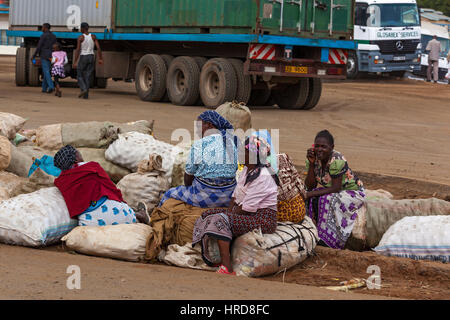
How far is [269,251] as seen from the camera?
5703 mm

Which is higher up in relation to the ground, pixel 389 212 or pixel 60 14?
pixel 60 14

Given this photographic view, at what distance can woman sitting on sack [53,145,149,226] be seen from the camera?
20.4 feet

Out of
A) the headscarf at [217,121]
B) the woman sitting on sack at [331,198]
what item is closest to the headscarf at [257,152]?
the headscarf at [217,121]

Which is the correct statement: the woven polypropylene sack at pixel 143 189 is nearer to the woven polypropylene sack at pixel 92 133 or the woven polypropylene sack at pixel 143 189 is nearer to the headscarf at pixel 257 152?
the woven polypropylene sack at pixel 92 133

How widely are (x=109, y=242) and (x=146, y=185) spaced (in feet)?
4.31

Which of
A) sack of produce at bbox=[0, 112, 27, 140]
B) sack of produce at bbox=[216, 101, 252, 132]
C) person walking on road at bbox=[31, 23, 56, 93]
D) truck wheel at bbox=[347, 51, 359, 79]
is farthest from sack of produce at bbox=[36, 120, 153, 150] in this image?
truck wheel at bbox=[347, 51, 359, 79]

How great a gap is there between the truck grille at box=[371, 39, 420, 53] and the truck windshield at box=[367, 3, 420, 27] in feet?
1.74

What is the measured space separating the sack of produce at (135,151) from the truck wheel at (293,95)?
9.63 meters

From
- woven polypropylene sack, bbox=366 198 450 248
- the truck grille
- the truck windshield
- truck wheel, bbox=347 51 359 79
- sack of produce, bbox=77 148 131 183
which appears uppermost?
the truck windshield

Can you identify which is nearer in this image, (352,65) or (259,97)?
(259,97)

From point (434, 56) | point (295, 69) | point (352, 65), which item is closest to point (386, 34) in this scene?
point (352, 65)

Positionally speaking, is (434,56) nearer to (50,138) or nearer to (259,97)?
(259,97)

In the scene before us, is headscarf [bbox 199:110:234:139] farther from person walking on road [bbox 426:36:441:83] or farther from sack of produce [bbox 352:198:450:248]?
person walking on road [bbox 426:36:441:83]
